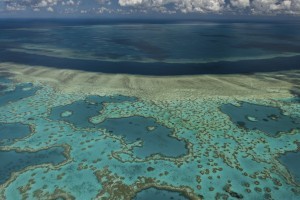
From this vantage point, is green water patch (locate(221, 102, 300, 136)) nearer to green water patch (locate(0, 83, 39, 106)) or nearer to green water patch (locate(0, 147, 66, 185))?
green water patch (locate(0, 147, 66, 185))

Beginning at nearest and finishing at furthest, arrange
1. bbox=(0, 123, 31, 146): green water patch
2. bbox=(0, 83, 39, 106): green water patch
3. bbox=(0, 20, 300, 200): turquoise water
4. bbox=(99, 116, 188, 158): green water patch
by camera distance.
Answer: bbox=(0, 20, 300, 200): turquoise water, bbox=(99, 116, 188, 158): green water patch, bbox=(0, 123, 31, 146): green water patch, bbox=(0, 83, 39, 106): green water patch

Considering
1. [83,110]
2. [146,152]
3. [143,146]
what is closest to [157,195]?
[146,152]

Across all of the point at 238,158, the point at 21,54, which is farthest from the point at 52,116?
the point at 21,54

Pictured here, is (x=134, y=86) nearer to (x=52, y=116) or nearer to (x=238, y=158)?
(x=52, y=116)

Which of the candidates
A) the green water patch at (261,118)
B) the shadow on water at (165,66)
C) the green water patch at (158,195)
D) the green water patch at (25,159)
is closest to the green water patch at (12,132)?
the green water patch at (25,159)

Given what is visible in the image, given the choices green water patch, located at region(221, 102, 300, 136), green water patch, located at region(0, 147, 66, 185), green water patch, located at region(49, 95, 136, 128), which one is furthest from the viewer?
green water patch, located at region(49, 95, 136, 128)

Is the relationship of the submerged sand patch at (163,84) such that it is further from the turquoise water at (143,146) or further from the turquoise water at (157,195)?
the turquoise water at (157,195)

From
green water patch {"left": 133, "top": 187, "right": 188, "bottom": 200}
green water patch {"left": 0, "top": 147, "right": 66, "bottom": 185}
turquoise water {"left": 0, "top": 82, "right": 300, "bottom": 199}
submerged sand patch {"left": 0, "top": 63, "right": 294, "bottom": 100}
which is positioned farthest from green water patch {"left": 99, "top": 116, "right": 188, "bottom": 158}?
submerged sand patch {"left": 0, "top": 63, "right": 294, "bottom": 100}
